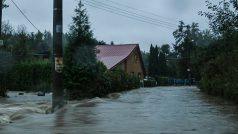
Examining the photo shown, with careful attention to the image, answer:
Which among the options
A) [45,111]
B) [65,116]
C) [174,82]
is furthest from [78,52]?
[174,82]

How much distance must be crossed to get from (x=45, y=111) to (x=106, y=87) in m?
13.2

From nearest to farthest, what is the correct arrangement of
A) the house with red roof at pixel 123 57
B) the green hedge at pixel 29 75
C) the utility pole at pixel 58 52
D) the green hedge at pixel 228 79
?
the utility pole at pixel 58 52 < the green hedge at pixel 228 79 < the green hedge at pixel 29 75 < the house with red roof at pixel 123 57

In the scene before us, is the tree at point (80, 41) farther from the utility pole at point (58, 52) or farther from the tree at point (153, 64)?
the tree at point (153, 64)

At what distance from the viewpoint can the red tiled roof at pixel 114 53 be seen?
72.8 meters

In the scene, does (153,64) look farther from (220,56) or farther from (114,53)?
(220,56)

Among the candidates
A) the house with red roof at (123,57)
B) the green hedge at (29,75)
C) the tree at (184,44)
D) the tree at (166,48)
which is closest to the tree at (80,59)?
the green hedge at (29,75)

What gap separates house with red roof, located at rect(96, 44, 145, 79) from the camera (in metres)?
73.6

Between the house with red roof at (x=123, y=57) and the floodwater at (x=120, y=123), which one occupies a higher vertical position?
the house with red roof at (x=123, y=57)

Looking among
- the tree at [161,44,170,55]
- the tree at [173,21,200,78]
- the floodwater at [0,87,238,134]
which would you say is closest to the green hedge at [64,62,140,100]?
the floodwater at [0,87,238,134]

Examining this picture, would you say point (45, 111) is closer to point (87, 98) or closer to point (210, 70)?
point (87, 98)

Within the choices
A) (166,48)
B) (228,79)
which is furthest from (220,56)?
(166,48)

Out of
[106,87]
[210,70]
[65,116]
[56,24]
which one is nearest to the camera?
[65,116]

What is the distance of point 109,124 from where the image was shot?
47.4 ft

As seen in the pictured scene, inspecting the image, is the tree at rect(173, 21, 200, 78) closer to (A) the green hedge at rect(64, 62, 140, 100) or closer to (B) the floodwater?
(A) the green hedge at rect(64, 62, 140, 100)
